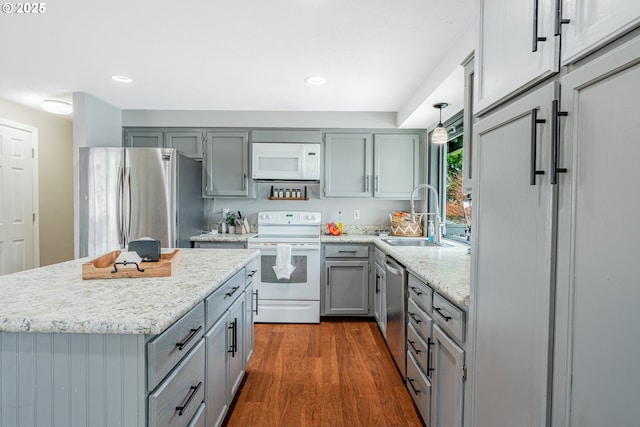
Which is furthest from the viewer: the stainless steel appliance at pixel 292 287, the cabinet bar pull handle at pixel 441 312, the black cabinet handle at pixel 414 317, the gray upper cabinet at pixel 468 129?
the stainless steel appliance at pixel 292 287

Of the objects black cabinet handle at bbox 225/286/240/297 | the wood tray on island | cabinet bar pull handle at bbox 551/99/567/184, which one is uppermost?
cabinet bar pull handle at bbox 551/99/567/184

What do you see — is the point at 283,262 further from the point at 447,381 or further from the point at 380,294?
the point at 447,381

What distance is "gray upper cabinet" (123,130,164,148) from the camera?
3.75m

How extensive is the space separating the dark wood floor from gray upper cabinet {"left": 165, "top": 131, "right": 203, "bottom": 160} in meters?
2.13

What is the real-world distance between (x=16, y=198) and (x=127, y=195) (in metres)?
1.62

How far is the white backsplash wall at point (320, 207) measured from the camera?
158 inches

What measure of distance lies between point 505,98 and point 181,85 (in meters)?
2.83

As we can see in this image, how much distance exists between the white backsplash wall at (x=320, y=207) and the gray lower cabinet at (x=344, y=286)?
2.32 feet

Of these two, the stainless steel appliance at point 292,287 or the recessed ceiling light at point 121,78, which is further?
the stainless steel appliance at point 292,287

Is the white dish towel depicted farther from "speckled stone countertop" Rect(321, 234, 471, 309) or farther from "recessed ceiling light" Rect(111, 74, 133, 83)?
"recessed ceiling light" Rect(111, 74, 133, 83)

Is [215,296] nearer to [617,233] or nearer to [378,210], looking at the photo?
[617,233]

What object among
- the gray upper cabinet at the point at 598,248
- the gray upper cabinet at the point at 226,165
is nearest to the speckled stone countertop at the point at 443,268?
the gray upper cabinet at the point at 598,248

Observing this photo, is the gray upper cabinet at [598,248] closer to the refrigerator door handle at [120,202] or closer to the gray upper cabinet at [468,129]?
the gray upper cabinet at [468,129]

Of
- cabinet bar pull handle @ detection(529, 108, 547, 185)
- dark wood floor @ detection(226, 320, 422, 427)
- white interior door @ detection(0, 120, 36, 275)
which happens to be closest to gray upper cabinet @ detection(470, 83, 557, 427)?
cabinet bar pull handle @ detection(529, 108, 547, 185)
